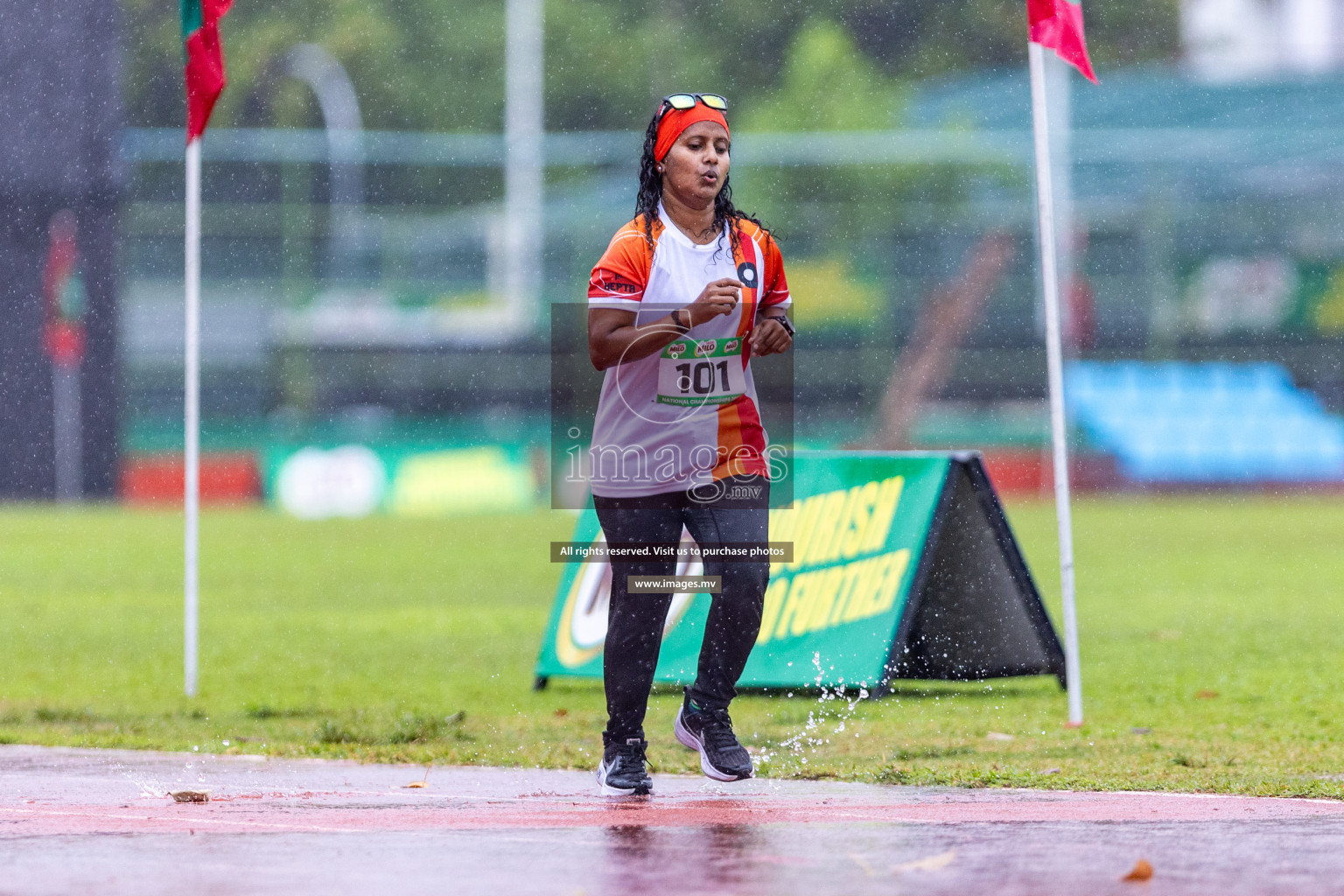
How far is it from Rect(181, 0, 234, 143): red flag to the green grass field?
8.71ft

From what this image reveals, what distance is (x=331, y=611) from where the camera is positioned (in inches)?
562

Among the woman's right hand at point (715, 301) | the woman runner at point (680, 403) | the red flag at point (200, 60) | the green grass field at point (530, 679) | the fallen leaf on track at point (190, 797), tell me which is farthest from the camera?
the red flag at point (200, 60)

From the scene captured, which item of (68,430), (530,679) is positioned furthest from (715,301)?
(68,430)

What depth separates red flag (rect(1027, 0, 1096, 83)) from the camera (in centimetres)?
773

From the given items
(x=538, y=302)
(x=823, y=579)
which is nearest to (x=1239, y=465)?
(x=538, y=302)

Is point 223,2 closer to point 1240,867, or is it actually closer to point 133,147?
point 1240,867

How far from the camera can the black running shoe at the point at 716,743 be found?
5.76 metres

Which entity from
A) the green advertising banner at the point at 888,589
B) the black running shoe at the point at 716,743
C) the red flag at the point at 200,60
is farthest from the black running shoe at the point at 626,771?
the red flag at the point at 200,60

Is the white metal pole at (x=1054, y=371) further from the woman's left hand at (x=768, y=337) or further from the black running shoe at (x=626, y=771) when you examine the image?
the black running shoe at (x=626, y=771)

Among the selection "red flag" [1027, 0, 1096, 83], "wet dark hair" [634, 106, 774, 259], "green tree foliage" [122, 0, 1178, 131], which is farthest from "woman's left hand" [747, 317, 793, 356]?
"green tree foliage" [122, 0, 1178, 131]

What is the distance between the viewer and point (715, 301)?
17.5ft

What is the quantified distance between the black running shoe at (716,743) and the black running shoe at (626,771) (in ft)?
0.60

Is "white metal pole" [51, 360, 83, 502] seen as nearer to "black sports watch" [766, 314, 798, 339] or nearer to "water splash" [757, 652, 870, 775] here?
"water splash" [757, 652, 870, 775]

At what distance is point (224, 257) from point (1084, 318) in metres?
13.8
